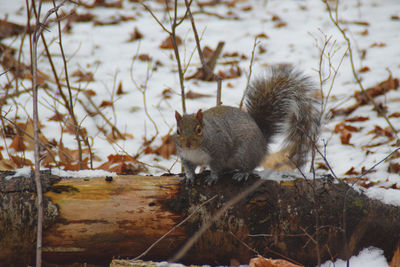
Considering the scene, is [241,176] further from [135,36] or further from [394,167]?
[135,36]

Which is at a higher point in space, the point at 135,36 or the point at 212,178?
the point at 135,36

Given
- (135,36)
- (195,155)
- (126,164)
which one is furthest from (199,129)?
(135,36)

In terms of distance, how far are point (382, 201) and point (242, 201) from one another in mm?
605

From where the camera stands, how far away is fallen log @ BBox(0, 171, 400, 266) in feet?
4.92

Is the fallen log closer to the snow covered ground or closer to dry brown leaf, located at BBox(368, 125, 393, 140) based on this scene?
the snow covered ground

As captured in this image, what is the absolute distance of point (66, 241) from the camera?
4.93 ft

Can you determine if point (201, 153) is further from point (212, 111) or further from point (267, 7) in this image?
point (267, 7)

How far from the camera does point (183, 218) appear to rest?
159cm

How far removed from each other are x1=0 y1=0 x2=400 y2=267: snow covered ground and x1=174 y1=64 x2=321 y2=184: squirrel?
0.19 metres

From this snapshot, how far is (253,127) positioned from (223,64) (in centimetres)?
243

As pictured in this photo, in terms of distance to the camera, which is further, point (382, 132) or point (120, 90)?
point (120, 90)

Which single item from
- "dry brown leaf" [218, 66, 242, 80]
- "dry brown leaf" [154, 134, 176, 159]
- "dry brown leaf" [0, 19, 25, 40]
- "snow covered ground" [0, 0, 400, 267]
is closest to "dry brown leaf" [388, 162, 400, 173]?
"snow covered ground" [0, 0, 400, 267]

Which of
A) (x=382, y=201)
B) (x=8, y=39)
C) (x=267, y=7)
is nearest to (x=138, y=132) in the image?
(x=382, y=201)

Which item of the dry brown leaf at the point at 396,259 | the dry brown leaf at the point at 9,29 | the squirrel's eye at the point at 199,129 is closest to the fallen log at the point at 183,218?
the dry brown leaf at the point at 396,259
